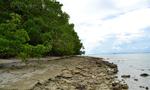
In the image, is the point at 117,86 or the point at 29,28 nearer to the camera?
the point at 117,86

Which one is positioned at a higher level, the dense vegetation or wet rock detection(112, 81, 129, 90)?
the dense vegetation

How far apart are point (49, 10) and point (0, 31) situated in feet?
64.6

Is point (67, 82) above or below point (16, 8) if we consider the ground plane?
below

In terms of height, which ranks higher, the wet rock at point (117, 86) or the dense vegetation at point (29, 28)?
the dense vegetation at point (29, 28)

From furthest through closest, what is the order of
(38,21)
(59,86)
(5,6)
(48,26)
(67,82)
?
Answer: (48,26)
(38,21)
(5,6)
(67,82)
(59,86)

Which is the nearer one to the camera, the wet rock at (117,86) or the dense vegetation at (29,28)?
the wet rock at (117,86)

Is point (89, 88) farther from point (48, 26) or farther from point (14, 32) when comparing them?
point (48, 26)

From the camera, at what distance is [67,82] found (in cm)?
2336

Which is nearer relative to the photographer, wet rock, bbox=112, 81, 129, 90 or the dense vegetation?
wet rock, bbox=112, 81, 129, 90

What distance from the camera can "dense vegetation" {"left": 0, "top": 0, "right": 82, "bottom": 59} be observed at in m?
28.8

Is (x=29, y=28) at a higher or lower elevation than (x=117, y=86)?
higher

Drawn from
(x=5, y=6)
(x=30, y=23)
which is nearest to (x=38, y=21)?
(x=30, y=23)

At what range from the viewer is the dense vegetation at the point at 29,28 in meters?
28.8

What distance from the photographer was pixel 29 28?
1737 inches
